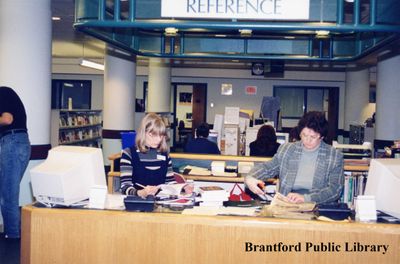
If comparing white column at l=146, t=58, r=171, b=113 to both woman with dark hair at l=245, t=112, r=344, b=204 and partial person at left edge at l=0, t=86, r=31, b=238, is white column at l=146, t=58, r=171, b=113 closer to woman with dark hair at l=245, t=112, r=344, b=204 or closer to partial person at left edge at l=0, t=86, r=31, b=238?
partial person at left edge at l=0, t=86, r=31, b=238

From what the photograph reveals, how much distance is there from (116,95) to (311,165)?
322 inches

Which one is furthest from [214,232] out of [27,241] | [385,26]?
[385,26]

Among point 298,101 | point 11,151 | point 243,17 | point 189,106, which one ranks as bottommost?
point 11,151

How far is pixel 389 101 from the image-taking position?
10.6m

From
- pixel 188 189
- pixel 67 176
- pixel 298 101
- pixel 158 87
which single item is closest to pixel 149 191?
pixel 188 189

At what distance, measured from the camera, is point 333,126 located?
59.1 feet

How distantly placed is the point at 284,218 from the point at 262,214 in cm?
16

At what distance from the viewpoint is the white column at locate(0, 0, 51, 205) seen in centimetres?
610

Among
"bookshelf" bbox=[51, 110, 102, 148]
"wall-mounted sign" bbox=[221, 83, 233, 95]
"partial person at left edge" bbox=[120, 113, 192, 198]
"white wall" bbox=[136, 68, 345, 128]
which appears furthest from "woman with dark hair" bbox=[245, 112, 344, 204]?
"wall-mounted sign" bbox=[221, 83, 233, 95]

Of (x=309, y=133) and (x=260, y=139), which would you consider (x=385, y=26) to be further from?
(x=260, y=139)

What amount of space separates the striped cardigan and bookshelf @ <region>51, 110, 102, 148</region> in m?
8.28

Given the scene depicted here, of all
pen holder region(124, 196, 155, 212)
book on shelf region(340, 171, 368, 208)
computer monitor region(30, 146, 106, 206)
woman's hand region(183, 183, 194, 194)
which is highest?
computer monitor region(30, 146, 106, 206)

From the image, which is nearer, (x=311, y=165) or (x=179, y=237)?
(x=179, y=237)

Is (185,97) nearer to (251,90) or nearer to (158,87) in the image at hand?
(251,90)
